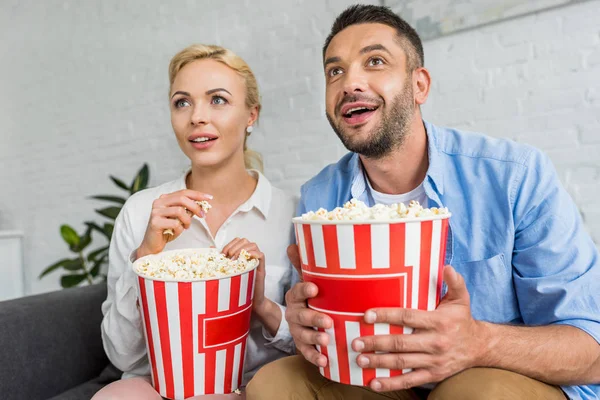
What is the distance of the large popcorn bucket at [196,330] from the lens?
41.1 inches

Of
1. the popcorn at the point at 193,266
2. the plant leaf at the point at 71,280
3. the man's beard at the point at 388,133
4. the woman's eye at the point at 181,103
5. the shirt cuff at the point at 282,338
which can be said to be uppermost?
the woman's eye at the point at 181,103

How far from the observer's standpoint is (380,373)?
791 millimetres

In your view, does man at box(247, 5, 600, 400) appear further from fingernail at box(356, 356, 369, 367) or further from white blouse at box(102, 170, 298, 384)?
white blouse at box(102, 170, 298, 384)

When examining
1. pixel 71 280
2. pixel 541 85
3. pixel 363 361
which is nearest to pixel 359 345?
pixel 363 361

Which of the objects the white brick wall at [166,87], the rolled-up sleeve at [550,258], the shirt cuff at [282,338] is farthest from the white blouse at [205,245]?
the white brick wall at [166,87]

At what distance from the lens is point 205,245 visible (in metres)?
1.49

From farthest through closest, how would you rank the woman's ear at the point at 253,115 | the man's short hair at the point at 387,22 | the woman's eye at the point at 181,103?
1. the woman's ear at the point at 253,115
2. the woman's eye at the point at 181,103
3. the man's short hair at the point at 387,22

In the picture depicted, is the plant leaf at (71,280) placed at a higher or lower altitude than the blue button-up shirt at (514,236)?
lower

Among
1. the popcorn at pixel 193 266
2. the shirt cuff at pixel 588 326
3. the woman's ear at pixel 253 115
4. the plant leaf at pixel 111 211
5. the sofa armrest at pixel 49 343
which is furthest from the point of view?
the plant leaf at pixel 111 211

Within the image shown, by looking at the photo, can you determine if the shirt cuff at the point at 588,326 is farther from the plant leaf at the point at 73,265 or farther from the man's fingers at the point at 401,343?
the plant leaf at the point at 73,265

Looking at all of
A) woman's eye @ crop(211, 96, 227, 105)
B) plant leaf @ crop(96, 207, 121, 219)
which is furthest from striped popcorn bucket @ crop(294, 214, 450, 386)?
plant leaf @ crop(96, 207, 121, 219)

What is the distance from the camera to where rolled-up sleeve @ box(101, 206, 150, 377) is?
130 cm

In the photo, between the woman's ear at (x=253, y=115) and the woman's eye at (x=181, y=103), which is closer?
the woman's eye at (x=181, y=103)

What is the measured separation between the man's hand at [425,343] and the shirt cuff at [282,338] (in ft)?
1.81
